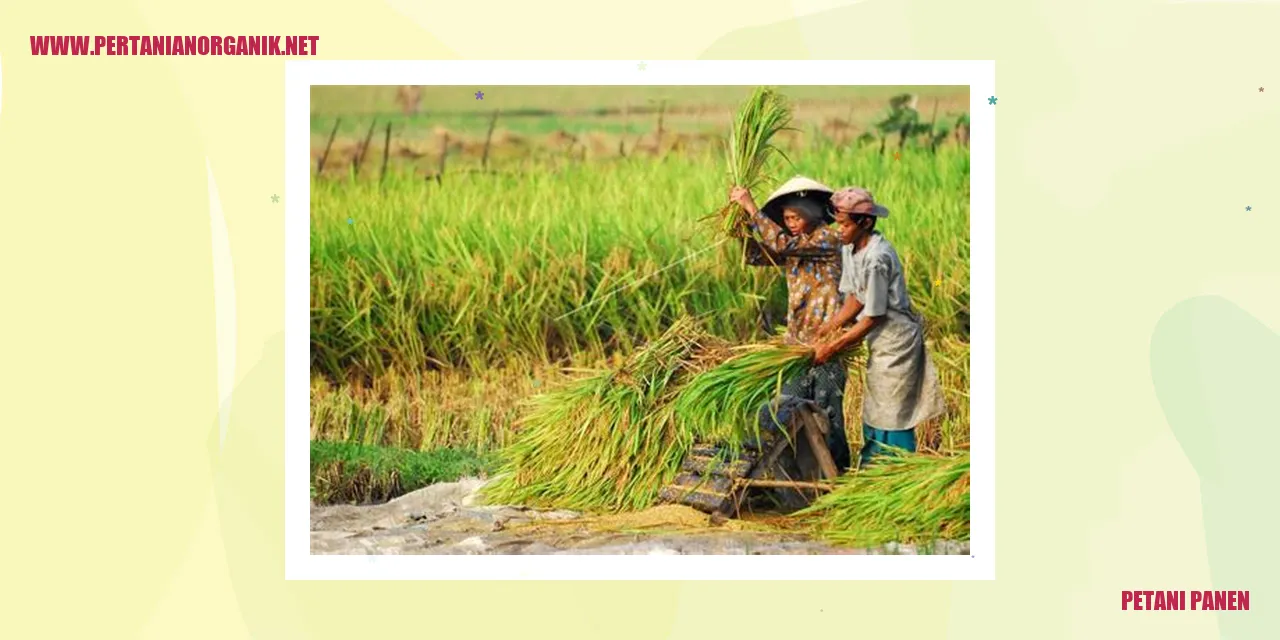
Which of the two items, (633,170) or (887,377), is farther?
(633,170)

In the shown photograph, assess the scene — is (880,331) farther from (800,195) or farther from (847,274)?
(800,195)

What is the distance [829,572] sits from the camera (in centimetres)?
756

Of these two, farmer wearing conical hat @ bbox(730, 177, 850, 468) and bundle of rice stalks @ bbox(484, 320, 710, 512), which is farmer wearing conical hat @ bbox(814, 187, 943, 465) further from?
bundle of rice stalks @ bbox(484, 320, 710, 512)

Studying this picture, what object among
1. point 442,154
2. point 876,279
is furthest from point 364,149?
point 876,279

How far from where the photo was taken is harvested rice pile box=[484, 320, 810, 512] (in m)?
7.63

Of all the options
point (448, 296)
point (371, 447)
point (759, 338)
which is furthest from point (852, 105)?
point (371, 447)

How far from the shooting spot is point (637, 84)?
7848 millimetres

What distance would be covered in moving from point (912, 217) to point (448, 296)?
87.9 inches

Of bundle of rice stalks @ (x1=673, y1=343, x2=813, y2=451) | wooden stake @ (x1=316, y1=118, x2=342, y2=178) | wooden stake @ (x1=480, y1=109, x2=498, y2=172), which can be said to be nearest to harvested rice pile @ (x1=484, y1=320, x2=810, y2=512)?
bundle of rice stalks @ (x1=673, y1=343, x2=813, y2=451)

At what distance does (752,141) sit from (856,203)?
64 centimetres

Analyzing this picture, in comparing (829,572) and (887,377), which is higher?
(887,377)

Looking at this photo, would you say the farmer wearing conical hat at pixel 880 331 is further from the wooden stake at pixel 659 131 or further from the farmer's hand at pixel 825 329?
the wooden stake at pixel 659 131

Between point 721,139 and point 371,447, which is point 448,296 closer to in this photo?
point 371,447
